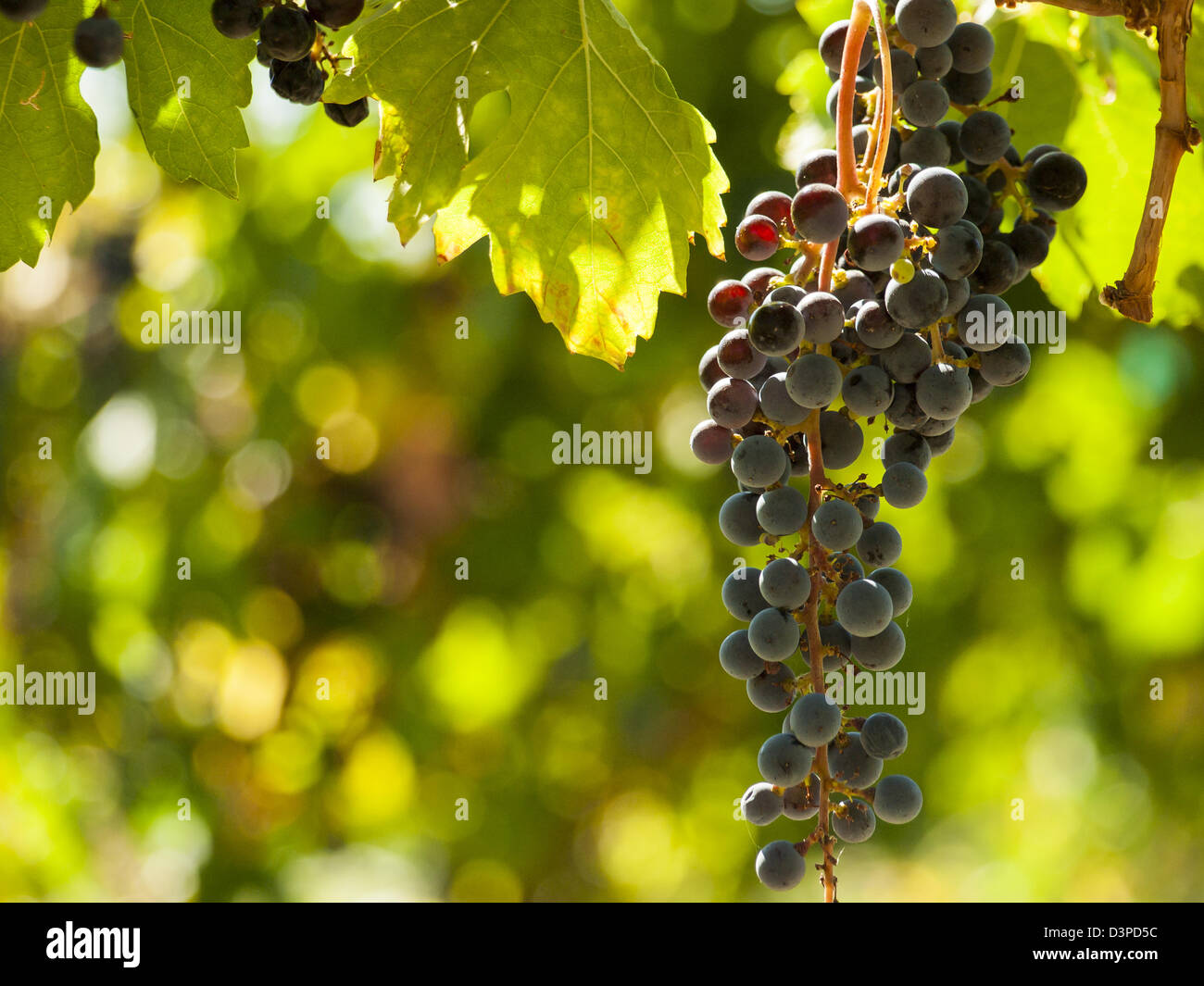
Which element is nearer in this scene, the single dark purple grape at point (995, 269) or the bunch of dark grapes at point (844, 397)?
the bunch of dark grapes at point (844, 397)

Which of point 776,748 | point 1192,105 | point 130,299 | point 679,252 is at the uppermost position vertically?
point 130,299

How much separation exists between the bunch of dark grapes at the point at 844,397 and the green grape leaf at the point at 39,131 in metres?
0.63

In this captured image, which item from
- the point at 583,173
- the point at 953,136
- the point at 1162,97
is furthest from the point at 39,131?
the point at 1162,97

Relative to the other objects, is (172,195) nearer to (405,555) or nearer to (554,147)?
(405,555)

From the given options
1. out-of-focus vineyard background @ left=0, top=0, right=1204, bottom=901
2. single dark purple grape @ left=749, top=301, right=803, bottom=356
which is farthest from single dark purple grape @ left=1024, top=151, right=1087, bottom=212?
out-of-focus vineyard background @ left=0, top=0, right=1204, bottom=901

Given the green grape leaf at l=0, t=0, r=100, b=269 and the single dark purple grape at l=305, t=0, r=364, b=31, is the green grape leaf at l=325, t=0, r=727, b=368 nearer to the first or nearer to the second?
the single dark purple grape at l=305, t=0, r=364, b=31

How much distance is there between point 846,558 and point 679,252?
1.09 feet

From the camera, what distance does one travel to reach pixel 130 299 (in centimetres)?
333

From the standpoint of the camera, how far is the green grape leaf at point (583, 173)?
99 cm

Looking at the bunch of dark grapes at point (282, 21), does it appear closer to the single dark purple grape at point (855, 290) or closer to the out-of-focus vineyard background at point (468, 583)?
the single dark purple grape at point (855, 290)

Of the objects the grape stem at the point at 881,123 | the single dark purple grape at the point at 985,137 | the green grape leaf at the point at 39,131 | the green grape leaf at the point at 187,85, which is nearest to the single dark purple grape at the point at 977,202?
the single dark purple grape at the point at 985,137

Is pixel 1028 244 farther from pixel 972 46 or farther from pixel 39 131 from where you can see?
pixel 39 131

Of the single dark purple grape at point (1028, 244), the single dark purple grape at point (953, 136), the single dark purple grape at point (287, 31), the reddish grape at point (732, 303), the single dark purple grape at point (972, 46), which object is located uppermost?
the single dark purple grape at point (972, 46)

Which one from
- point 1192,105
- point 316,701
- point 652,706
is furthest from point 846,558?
point 316,701
